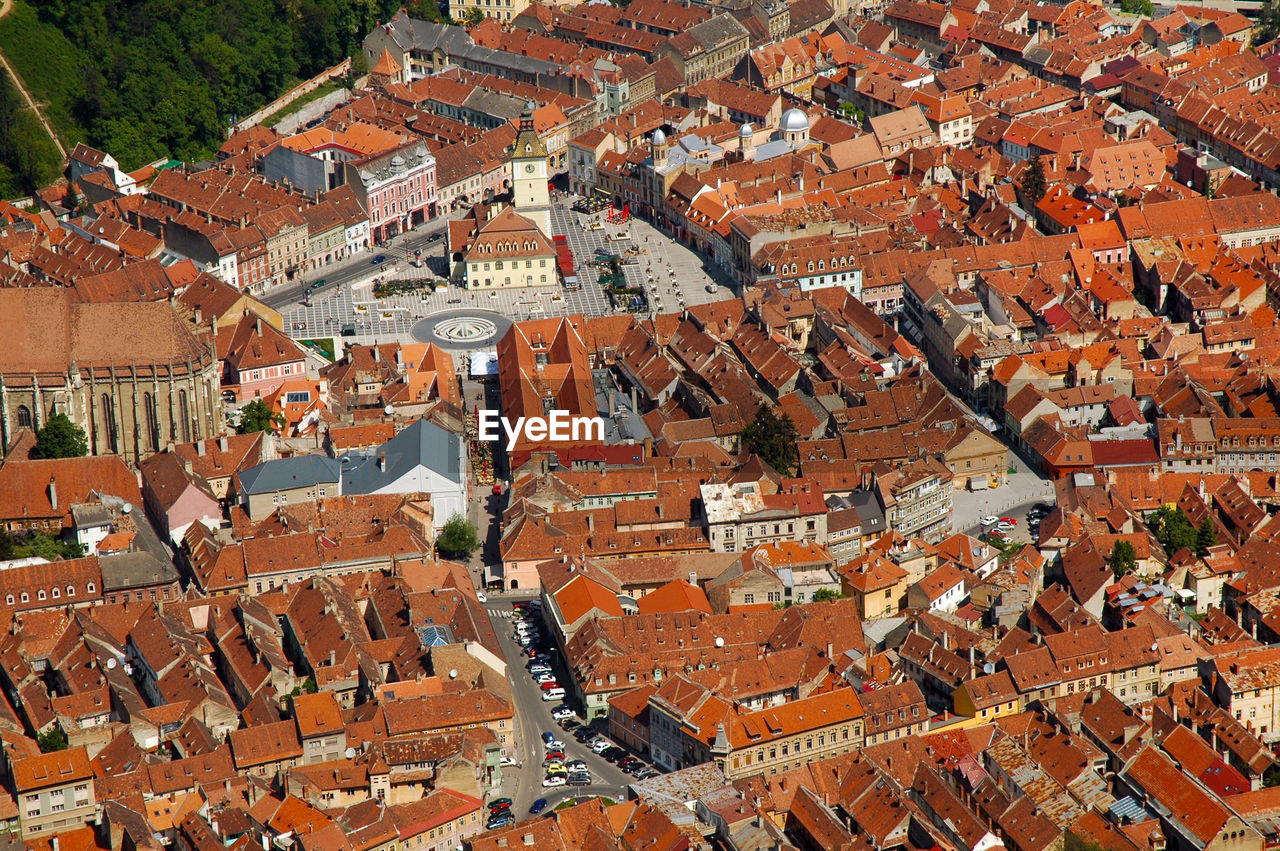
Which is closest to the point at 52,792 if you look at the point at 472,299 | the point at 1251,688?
the point at 1251,688

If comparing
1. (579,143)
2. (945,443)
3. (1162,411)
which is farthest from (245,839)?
(579,143)

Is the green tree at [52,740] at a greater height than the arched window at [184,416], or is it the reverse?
the arched window at [184,416]

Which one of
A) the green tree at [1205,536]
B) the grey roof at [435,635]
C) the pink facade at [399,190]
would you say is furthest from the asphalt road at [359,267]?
the green tree at [1205,536]

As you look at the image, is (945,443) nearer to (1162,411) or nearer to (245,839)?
(1162,411)

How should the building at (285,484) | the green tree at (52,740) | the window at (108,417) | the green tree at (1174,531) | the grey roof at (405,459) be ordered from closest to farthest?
the green tree at (52,740) → the green tree at (1174,531) → the building at (285,484) → the grey roof at (405,459) → the window at (108,417)

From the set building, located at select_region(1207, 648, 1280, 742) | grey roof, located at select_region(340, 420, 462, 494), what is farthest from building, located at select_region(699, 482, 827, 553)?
building, located at select_region(1207, 648, 1280, 742)

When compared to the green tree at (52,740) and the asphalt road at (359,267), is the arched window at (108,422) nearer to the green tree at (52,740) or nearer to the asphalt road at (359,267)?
the asphalt road at (359,267)
